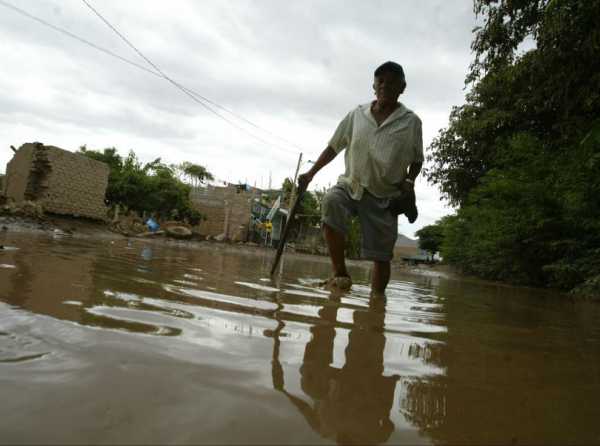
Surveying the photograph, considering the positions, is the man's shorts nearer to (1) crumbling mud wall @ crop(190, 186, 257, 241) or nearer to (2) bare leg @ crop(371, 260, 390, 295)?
(2) bare leg @ crop(371, 260, 390, 295)

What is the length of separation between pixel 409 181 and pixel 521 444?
6.67 feet

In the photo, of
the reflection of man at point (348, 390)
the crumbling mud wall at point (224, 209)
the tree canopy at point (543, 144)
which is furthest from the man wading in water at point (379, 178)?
the crumbling mud wall at point (224, 209)

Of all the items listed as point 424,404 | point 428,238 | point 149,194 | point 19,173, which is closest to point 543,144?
point 424,404

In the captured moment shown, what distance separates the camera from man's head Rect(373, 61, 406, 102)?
2.47m

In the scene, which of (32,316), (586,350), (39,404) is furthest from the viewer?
(586,350)

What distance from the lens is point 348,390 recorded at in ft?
2.45

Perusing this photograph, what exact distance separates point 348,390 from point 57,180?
13214 millimetres

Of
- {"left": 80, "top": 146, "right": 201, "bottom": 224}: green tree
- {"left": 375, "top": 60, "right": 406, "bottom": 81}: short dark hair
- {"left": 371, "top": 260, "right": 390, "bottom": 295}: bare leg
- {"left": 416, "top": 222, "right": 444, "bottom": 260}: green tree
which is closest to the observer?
{"left": 375, "top": 60, "right": 406, "bottom": 81}: short dark hair

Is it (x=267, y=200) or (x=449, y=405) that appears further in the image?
(x=267, y=200)

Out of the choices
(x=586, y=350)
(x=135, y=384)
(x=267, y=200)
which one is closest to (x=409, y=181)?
(x=586, y=350)

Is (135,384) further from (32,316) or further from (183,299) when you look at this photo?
(183,299)

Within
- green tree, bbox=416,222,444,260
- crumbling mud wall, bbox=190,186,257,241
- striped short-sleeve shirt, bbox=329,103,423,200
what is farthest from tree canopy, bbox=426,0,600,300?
green tree, bbox=416,222,444,260

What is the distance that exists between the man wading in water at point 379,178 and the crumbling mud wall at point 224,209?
1892cm

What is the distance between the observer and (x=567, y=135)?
19.1ft
